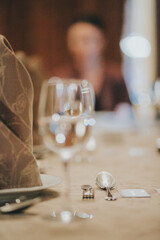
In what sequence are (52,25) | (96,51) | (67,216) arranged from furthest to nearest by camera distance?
1. (52,25)
2. (96,51)
3. (67,216)

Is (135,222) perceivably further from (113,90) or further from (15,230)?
(113,90)

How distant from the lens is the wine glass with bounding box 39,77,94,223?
17.8 inches

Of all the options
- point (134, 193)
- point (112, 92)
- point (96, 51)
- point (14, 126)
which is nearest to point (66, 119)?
point (14, 126)

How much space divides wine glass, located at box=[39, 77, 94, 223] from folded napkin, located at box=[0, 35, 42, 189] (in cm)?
7

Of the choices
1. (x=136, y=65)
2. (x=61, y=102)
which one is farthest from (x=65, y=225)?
(x=136, y=65)

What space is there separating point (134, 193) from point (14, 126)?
0.25 m

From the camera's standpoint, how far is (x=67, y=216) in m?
0.45

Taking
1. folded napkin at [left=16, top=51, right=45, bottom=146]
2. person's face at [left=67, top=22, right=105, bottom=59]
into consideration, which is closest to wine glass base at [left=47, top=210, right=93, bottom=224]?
folded napkin at [left=16, top=51, right=45, bottom=146]

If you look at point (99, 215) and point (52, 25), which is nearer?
point (99, 215)

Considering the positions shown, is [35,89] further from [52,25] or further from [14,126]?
[52,25]

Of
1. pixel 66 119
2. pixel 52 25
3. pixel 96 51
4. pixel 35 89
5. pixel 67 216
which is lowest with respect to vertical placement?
pixel 67 216

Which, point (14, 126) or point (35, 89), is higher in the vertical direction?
point (35, 89)

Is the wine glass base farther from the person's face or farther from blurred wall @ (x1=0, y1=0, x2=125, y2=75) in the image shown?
blurred wall @ (x1=0, y1=0, x2=125, y2=75)

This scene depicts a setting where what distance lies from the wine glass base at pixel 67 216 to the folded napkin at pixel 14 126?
3.8 inches
